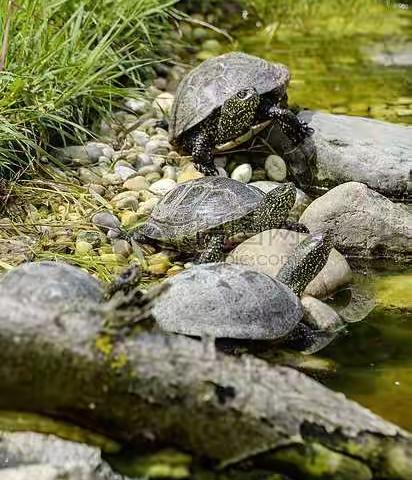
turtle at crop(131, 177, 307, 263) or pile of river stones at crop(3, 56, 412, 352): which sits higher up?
turtle at crop(131, 177, 307, 263)

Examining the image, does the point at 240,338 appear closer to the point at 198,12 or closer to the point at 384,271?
the point at 384,271

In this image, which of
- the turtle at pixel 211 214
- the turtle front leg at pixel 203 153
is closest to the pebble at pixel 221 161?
the turtle front leg at pixel 203 153

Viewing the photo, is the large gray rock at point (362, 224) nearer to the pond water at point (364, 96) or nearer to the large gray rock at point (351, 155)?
the pond water at point (364, 96)

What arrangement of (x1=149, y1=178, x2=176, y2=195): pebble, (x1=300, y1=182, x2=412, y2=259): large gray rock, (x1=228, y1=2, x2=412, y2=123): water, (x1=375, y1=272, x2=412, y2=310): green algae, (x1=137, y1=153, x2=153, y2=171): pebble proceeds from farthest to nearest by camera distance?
(x1=228, y1=2, x2=412, y2=123): water < (x1=137, y1=153, x2=153, y2=171): pebble < (x1=149, y1=178, x2=176, y2=195): pebble < (x1=300, y1=182, x2=412, y2=259): large gray rock < (x1=375, y1=272, x2=412, y2=310): green algae

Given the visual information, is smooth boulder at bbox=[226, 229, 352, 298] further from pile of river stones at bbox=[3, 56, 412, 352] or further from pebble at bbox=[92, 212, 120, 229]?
pebble at bbox=[92, 212, 120, 229]

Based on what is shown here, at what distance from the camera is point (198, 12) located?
864 cm

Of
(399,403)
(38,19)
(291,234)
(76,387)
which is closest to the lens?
(76,387)

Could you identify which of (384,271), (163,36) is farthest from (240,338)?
(163,36)

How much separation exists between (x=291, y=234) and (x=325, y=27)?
4.74 m

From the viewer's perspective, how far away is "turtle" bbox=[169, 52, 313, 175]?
222 inches

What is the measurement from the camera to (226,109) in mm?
5598

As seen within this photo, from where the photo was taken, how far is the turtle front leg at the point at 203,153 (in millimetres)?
5635

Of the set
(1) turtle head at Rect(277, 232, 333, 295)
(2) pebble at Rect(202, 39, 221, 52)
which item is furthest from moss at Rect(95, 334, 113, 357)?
(2) pebble at Rect(202, 39, 221, 52)

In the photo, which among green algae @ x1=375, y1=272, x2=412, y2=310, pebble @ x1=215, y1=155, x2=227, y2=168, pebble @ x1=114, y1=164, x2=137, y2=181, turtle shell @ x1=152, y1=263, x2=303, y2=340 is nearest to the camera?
turtle shell @ x1=152, y1=263, x2=303, y2=340
